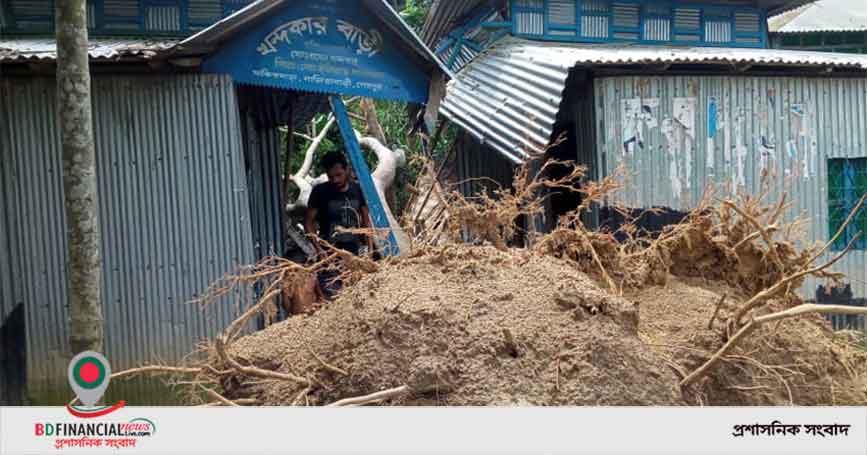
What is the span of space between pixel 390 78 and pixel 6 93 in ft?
10.2

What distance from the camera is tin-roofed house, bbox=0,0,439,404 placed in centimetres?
585

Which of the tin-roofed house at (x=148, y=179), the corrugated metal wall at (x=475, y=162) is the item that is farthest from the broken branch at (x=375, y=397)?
the corrugated metal wall at (x=475, y=162)

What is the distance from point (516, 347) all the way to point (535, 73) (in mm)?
5568

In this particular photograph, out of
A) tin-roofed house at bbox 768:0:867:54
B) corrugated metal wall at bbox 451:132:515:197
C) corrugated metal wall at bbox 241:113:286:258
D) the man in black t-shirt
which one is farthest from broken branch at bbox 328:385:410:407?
tin-roofed house at bbox 768:0:867:54

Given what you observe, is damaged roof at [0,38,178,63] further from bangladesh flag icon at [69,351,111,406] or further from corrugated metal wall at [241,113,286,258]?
bangladesh flag icon at [69,351,111,406]

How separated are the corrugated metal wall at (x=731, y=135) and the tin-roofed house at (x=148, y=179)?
9.20 ft

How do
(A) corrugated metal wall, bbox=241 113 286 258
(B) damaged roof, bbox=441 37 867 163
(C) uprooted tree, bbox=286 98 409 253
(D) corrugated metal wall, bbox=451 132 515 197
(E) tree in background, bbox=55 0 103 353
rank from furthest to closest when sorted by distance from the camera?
(C) uprooted tree, bbox=286 98 409 253
(D) corrugated metal wall, bbox=451 132 515 197
(A) corrugated metal wall, bbox=241 113 286 258
(B) damaged roof, bbox=441 37 867 163
(E) tree in background, bbox=55 0 103 353

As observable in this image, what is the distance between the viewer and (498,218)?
14.1ft

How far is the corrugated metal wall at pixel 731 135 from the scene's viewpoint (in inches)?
307

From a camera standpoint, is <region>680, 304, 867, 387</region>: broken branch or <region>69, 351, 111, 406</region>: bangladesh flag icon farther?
<region>69, 351, 111, 406</region>: bangladesh flag icon

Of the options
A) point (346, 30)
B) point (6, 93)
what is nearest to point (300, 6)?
point (346, 30)

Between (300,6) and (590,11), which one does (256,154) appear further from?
(590,11)

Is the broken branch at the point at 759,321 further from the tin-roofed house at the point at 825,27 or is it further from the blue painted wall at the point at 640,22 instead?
the tin-roofed house at the point at 825,27

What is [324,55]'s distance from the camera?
654 cm
